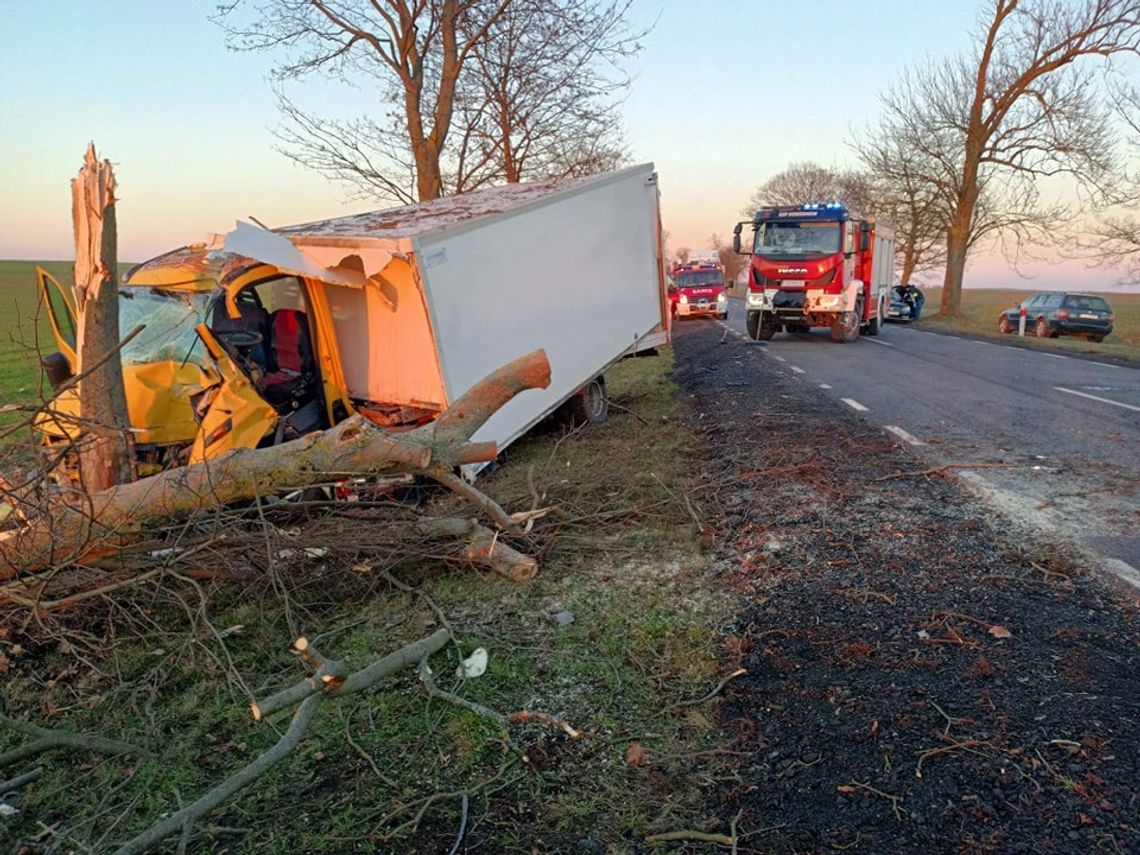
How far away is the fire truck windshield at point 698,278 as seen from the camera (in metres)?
30.5

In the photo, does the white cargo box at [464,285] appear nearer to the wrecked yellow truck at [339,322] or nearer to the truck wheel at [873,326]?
the wrecked yellow truck at [339,322]

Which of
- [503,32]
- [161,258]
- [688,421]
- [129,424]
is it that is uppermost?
[503,32]

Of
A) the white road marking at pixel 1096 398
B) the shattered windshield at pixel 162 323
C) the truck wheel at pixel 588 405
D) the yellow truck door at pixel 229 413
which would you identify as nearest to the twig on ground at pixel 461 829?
the yellow truck door at pixel 229 413

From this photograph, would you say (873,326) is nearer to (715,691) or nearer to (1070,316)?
(1070,316)

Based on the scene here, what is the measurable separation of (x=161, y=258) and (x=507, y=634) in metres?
5.15

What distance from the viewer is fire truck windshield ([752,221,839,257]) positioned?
17.6m

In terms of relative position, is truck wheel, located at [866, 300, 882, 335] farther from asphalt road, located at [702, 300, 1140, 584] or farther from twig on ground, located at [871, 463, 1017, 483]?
A: twig on ground, located at [871, 463, 1017, 483]

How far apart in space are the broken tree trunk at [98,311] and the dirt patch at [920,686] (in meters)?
3.86

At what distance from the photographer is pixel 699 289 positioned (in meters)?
30.4

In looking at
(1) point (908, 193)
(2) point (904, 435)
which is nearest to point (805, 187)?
(1) point (908, 193)

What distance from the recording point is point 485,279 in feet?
21.6

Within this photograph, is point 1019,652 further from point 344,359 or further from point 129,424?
point 344,359

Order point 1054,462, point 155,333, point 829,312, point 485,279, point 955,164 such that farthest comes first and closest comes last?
point 955,164, point 829,312, point 485,279, point 1054,462, point 155,333

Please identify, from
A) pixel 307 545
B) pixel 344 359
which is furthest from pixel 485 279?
pixel 307 545
